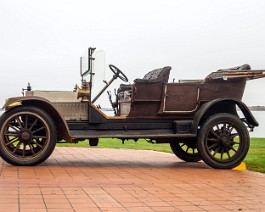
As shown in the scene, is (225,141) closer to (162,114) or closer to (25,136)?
(162,114)

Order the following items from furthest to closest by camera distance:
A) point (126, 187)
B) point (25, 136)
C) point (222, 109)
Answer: point (222, 109)
point (25, 136)
point (126, 187)

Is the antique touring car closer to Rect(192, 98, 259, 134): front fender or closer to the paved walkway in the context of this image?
Rect(192, 98, 259, 134): front fender

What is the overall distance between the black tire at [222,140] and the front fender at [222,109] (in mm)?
209

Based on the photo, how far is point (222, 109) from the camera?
375 inches

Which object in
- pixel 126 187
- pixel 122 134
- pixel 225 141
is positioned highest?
pixel 122 134

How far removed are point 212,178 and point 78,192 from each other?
264cm

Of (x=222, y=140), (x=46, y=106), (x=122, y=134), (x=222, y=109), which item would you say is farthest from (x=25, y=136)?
(x=222, y=109)

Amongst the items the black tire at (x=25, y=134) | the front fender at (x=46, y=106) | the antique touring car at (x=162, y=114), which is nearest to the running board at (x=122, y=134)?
the antique touring car at (x=162, y=114)

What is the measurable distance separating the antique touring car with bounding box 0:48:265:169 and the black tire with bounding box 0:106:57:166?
0.08 meters

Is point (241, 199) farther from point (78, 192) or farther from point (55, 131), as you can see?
point (55, 131)

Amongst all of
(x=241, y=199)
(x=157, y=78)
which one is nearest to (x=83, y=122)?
(x=157, y=78)

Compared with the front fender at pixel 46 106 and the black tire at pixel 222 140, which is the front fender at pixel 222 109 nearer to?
the black tire at pixel 222 140

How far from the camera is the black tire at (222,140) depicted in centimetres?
901

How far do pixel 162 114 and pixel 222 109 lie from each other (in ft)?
4.11
